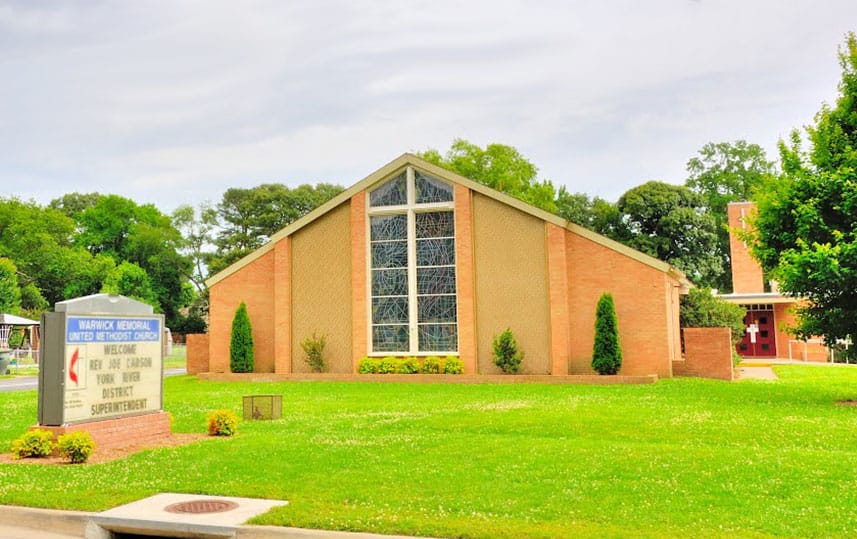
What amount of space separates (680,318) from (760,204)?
14.2m

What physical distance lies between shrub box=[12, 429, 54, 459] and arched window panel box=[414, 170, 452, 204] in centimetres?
1826

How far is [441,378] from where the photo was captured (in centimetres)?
2570

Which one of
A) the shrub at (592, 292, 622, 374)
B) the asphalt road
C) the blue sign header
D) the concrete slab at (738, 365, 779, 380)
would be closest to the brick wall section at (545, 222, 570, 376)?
the shrub at (592, 292, 622, 374)

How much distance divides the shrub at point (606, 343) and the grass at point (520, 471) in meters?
7.38

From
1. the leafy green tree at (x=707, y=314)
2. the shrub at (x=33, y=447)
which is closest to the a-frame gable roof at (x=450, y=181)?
the leafy green tree at (x=707, y=314)

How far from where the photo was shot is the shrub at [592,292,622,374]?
81.4 ft

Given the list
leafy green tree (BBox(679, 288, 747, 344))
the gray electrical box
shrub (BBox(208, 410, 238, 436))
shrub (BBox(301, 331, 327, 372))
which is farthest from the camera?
leafy green tree (BBox(679, 288, 747, 344))

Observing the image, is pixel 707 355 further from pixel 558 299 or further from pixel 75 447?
pixel 75 447

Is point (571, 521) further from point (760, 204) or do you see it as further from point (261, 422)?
point (760, 204)

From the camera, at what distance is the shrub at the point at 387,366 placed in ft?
88.3

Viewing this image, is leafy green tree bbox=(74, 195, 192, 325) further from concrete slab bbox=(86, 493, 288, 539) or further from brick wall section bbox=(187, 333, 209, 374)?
concrete slab bbox=(86, 493, 288, 539)

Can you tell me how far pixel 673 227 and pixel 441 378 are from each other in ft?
97.5

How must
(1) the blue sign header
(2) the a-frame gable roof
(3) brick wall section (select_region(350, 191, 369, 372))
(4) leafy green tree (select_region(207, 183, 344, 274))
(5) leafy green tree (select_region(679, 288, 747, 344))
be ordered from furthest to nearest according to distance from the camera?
(4) leafy green tree (select_region(207, 183, 344, 274))
(5) leafy green tree (select_region(679, 288, 747, 344))
(3) brick wall section (select_region(350, 191, 369, 372))
(2) the a-frame gable roof
(1) the blue sign header

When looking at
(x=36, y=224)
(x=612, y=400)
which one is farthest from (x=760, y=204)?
(x=36, y=224)
